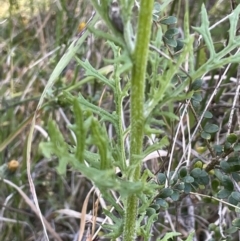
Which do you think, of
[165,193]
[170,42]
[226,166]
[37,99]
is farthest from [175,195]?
[37,99]

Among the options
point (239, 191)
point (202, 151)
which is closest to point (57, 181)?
point (202, 151)

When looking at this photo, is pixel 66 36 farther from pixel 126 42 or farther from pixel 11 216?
pixel 126 42

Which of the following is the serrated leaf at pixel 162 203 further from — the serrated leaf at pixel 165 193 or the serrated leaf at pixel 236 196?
the serrated leaf at pixel 236 196

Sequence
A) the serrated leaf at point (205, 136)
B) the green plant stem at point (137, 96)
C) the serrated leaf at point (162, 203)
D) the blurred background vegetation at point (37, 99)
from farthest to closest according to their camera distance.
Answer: the blurred background vegetation at point (37, 99), the serrated leaf at point (205, 136), the serrated leaf at point (162, 203), the green plant stem at point (137, 96)

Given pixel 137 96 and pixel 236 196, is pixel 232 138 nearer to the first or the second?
pixel 236 196

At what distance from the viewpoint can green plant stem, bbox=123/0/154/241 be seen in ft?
2.06

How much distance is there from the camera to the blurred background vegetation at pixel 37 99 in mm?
1472

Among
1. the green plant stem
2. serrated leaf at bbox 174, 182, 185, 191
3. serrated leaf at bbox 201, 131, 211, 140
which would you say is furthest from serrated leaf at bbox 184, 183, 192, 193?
the green plant stem

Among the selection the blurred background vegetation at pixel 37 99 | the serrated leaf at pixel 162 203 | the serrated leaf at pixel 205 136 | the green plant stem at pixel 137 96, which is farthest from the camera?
the blurred background vegetation at pixel 37 99

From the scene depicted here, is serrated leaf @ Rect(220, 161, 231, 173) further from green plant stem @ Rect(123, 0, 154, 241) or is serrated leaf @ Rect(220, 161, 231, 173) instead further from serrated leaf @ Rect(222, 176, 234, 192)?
green plant stem @ Rect(123, 0, 154, 241)

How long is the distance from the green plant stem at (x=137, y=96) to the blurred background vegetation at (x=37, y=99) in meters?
0.60

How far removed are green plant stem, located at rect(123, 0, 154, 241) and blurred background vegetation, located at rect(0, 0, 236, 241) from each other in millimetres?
601

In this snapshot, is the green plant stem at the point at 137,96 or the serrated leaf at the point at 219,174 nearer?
the green plant stem at the point at 137,96

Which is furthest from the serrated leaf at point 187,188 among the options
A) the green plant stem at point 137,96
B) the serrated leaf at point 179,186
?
the green plant stem at point 137,96
